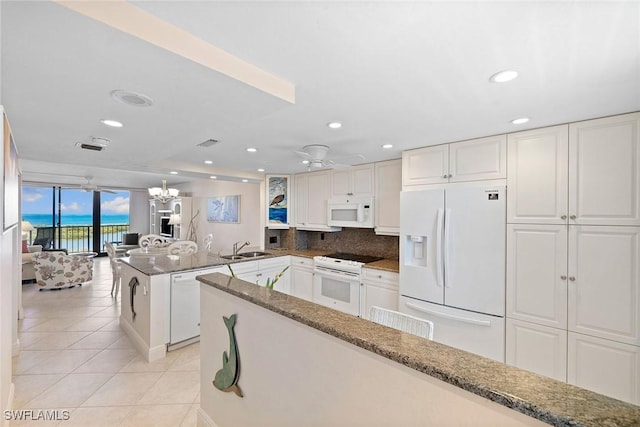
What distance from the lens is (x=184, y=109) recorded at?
5.54 feet

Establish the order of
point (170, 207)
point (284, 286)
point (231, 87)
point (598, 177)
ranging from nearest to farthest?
point (231, 87), point (598, 177), point (284, 286), point (170, 207)

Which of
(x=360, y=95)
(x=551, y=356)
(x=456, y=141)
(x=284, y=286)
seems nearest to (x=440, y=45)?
(x=360, y=95)

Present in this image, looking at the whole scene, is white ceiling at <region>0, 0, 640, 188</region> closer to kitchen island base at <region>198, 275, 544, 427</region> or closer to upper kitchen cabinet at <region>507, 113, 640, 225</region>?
upper kitchen cabinet at <region>507, 113, 640, 225</region>

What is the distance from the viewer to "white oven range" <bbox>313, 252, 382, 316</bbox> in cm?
367

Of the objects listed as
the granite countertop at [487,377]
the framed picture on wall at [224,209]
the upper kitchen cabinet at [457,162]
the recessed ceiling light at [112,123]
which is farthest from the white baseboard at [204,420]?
the framed picture on wall at [224,209]

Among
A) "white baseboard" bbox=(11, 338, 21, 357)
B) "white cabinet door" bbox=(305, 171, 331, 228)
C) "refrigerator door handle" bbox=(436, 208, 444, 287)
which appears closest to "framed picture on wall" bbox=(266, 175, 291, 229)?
"white cabinet door" bbox=(305, 171, 331, 228)

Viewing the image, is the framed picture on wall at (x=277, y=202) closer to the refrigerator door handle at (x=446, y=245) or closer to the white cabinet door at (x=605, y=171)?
the refrigerator door handle at (x=446, y=245)

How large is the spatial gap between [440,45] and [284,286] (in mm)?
3900

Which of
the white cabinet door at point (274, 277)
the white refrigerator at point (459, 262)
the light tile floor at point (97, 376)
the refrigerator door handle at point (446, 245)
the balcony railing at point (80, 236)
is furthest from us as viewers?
the balcony railing at point (80, 236)

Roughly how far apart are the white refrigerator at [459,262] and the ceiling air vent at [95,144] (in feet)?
9.49

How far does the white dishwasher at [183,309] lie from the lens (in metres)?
2.97

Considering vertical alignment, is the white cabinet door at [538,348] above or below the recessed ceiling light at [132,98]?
below

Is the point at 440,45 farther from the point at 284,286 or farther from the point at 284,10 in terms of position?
the point at 284,286

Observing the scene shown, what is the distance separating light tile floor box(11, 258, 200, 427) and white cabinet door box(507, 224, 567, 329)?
2.77 metres
